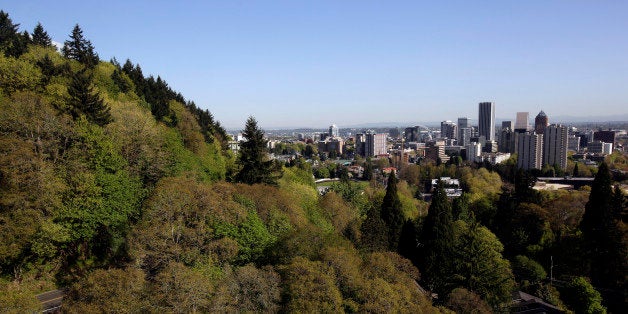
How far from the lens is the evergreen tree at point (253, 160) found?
84.0 feet

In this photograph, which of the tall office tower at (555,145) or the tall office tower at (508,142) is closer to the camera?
the tall office tower at (555,145)

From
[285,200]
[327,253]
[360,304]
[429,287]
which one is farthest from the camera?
[429,287]

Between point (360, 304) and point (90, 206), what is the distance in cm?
1080

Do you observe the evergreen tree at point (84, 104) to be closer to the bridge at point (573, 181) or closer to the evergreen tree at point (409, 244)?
the evergreen tree at point (409, 244)

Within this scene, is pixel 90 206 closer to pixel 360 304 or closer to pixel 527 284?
pixel 360 304

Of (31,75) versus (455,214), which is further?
(455,214)

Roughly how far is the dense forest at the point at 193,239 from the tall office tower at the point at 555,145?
6876cm

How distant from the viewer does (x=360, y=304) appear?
13.4 m

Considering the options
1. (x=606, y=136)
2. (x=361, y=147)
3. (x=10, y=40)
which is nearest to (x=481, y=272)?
(x=10, y=40)

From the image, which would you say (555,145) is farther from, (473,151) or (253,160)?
(253,160)

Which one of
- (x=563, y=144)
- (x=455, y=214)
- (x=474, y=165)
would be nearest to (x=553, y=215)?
(x=455, y=214)

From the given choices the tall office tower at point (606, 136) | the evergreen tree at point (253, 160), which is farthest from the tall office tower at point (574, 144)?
the evergreen tree at point (253, 160)

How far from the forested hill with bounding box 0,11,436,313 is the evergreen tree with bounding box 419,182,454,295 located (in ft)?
12.8

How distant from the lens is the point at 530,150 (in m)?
91.2
